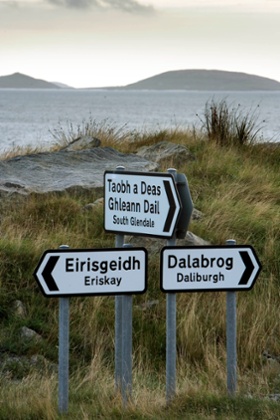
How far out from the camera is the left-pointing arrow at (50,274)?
205 inches

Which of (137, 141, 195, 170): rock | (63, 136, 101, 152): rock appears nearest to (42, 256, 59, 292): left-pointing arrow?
(137, 141, 195, 170): rock

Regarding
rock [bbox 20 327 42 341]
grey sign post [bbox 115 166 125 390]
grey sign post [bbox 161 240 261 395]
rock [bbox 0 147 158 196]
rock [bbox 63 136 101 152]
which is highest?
grey sign post [bbox 161 240 261 395]

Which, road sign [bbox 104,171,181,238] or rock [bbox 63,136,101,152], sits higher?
road sign [bbox 104,171,181,238]

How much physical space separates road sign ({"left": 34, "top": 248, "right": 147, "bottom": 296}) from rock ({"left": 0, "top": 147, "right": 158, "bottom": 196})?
5.44m

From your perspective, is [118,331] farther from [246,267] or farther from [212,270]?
[246,267]

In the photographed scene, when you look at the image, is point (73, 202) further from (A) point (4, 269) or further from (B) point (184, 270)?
(B) point (184, 270)

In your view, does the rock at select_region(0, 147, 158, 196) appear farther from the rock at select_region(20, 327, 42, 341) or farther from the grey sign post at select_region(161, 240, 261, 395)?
the grey sign post at select_region(161, 240, 261, 395)

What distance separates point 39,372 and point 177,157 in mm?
6567

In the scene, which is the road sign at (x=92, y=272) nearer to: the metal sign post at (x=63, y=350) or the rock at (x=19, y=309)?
the metal sign post at (x=63, y=350)

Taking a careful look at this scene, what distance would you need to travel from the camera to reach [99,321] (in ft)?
26.2

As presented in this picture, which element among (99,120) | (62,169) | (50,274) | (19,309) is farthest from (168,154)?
(99,120)

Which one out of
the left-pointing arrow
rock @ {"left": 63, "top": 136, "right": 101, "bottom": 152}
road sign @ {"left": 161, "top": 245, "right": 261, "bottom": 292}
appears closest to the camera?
the left-pointing arrow

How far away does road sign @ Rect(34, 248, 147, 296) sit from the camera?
5.22 meters

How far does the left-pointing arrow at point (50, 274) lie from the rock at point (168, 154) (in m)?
7.52
